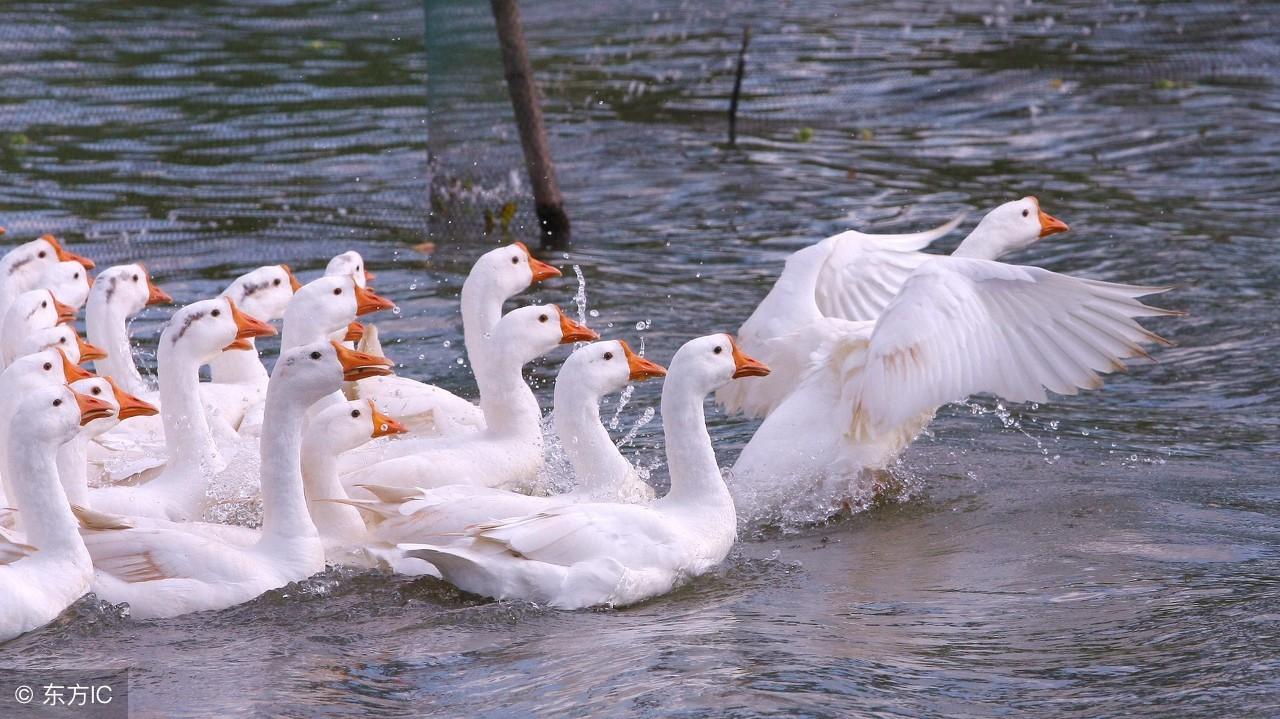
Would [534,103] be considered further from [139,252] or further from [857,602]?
[857,602]

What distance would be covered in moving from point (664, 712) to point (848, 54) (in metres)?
16.4

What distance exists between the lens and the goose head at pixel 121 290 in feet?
28.7

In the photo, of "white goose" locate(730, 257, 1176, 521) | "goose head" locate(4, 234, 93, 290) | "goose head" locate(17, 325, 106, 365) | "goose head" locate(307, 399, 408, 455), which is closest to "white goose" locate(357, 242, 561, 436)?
"goose head" locate(307, 399, 408, 455)

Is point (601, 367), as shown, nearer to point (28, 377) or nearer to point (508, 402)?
point (508, 402)

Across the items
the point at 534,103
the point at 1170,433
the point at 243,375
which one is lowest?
the point at 1170,433

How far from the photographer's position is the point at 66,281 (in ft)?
30.2

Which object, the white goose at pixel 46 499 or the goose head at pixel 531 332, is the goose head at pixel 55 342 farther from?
the goose head at pixel 531 332

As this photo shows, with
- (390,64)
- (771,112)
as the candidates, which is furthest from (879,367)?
(390,64)

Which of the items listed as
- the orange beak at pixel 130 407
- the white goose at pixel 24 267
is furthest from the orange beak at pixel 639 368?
the white goose at pixel 24 267

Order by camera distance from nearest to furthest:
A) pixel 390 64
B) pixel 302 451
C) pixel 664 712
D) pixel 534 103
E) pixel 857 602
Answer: pixel 664 712 → pixel 857 602 → pixel 302 451 → pixel 534 103 → pixel 390 64

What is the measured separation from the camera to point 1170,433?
29.8 ft

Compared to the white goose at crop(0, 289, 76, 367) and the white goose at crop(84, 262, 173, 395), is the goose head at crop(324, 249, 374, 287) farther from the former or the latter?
the white goose at crop(0, 289, 76, 367)

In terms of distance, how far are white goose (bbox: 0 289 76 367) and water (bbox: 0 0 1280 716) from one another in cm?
242

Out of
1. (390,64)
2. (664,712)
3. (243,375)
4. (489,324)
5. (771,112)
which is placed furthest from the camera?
(390,64)
